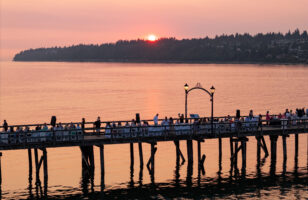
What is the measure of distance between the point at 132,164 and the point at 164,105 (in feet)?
227

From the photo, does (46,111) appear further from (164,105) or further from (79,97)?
(79,97)

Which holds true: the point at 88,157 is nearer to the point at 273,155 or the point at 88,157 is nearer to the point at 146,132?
the point at 146,132

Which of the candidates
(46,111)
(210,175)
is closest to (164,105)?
(46,111)

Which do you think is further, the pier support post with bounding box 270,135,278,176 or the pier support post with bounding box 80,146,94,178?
the pier support post with bounding box 270,135,278,176

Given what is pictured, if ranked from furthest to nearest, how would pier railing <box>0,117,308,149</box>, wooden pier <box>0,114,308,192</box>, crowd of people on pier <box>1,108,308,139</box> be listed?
crowd of people on pier <box>1,108,308,139</box> < wooden pier <box>0,114,308,192</box> < pier railing <box>0,117,308,149</box>

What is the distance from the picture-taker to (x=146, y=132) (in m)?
40.6

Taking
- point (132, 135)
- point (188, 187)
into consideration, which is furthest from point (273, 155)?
point (132, 135)

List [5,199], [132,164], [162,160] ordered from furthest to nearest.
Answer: [162,160]
[132,164]
[5,199]

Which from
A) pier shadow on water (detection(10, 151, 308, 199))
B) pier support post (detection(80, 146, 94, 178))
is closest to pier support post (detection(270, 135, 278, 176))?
pier shadow on water (detection(10, 151, 308, 199))

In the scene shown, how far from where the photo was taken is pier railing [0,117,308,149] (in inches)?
1484

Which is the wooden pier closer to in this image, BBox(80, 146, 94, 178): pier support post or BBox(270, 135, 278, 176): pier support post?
BBox(80, 146, 94, 178): pier support post

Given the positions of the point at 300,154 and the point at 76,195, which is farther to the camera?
the point at 300,154

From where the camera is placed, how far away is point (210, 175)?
44125mm

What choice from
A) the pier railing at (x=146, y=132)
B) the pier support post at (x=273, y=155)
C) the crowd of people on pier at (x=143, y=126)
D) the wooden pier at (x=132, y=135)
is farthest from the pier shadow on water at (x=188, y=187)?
the crowd of people on pier at (x=143, y=126)
